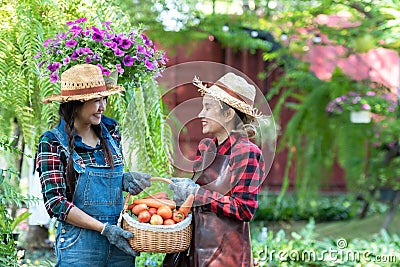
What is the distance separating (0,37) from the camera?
10.9 feet

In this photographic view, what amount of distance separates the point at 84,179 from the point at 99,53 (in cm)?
57

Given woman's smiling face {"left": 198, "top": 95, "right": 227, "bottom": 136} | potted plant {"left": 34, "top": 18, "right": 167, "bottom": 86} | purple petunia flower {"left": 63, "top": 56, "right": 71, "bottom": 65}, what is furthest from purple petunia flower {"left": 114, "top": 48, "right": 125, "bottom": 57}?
woman's smiling face {"left": 198, "top": 95, "right": 227, "bottom": 136}

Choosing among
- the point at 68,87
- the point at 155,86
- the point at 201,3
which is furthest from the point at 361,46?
the point at 68,87

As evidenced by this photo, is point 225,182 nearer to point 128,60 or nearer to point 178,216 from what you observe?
point 178,216

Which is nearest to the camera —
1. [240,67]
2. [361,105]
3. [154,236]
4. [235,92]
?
[154,236]

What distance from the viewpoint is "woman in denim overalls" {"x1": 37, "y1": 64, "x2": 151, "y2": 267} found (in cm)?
255

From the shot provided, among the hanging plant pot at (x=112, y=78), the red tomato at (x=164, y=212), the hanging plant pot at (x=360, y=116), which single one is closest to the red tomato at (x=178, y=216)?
the red tomato at (x=164, y=212)

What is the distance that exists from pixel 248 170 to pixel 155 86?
4.41 ft

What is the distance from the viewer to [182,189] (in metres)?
2.64

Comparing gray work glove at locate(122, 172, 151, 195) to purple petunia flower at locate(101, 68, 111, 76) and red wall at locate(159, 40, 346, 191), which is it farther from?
red wall at locate(159, 40, 346, 191)

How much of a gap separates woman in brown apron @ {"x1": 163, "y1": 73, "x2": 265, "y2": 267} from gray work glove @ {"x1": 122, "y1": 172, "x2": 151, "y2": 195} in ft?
0.47

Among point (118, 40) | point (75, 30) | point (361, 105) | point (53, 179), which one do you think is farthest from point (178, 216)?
point (361, 105)

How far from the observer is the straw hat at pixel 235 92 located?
8.75ft

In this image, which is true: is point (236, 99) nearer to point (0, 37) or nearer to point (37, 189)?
point (0, 37)
